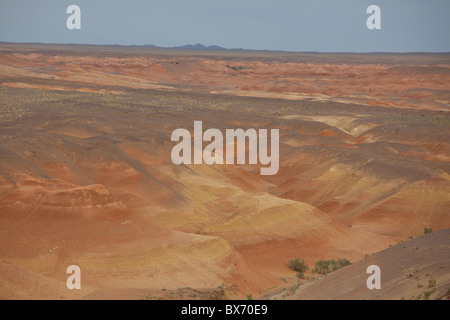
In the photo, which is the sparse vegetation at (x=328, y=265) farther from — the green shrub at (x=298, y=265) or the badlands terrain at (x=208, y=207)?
the badlands terrain at (x=208, y=207)

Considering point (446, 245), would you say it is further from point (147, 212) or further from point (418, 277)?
point (147, 212)

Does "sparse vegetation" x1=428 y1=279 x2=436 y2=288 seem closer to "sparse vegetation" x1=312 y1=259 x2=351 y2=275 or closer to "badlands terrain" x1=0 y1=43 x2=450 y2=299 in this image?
"badlands terrain" x1=0 y1=43 x2=450 y2=299

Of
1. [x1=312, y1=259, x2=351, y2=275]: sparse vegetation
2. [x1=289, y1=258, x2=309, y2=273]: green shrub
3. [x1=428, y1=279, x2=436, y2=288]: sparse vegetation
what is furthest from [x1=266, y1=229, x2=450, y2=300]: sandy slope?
[x1=289, y1=258, x2=309, y2=273]: green shrub

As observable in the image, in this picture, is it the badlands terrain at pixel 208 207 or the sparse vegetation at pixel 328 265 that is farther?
the sparse vegetation at pixel 328 265

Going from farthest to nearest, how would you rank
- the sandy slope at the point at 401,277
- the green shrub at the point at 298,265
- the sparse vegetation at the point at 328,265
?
1. the green shrub at the point at 298,265
2. the sparse vegetation at the point at 328,265
3. the sandy slope at the point at 401,277

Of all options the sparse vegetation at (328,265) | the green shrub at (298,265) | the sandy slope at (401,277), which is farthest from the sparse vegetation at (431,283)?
the green shrub at (298,265)

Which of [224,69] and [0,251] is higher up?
[224,69]
